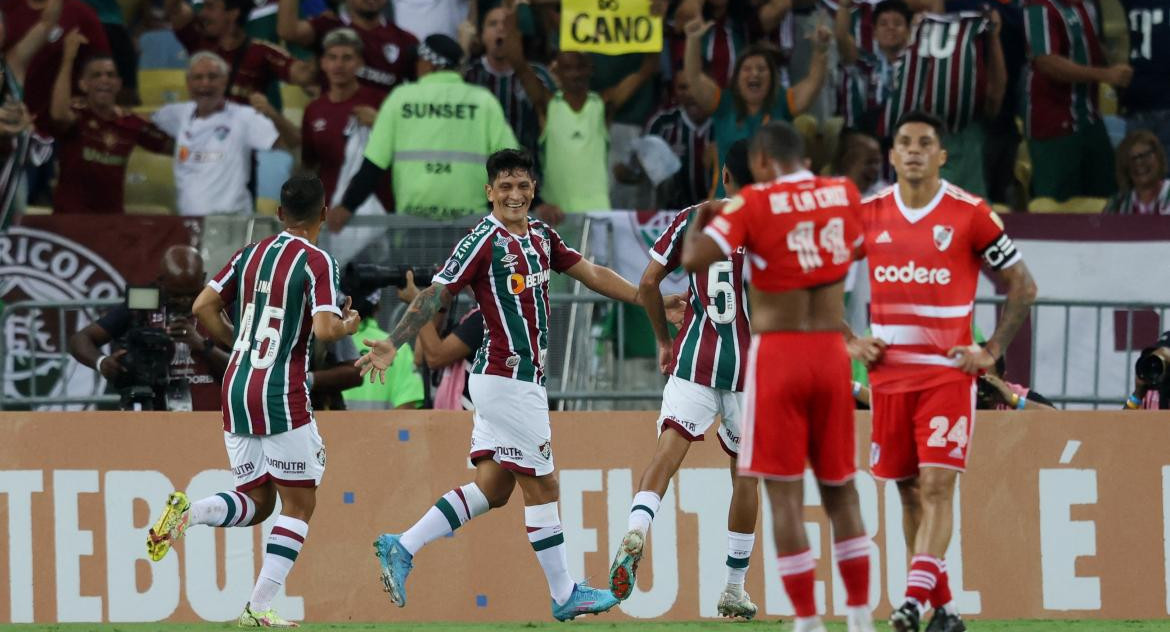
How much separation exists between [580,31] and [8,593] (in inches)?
233

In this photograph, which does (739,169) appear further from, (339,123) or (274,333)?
(339,123)

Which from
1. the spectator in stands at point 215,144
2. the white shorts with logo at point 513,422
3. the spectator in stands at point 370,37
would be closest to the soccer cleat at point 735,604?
A: the white shorts with logo at point 513,422

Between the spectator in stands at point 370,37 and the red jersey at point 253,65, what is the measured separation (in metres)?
0.21

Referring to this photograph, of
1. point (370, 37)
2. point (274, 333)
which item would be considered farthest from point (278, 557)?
point (370, 37)

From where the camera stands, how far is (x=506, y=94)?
1475 centimetres

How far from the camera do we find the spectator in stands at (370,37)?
49.0 feet

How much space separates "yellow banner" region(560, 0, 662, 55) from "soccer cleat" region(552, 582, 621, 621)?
220 inches

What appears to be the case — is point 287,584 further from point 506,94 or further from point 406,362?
point 506,94

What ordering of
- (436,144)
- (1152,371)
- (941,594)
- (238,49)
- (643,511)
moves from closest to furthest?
(941,594)
(643,511)
(1152,371)
(436,144)
(238,49)

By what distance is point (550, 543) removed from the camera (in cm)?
995

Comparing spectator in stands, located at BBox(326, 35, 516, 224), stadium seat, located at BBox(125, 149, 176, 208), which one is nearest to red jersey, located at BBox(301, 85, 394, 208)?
spectator in stands, located at BBox(326, 35, 516, 224)

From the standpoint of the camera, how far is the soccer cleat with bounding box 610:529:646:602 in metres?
→ 9.55

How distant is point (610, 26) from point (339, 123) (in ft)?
7.26

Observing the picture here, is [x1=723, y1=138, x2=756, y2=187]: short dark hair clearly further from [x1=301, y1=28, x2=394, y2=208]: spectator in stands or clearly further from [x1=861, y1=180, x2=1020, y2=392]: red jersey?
[x1=301, y1=28, x2=394, y2=208]: spectator in stands
